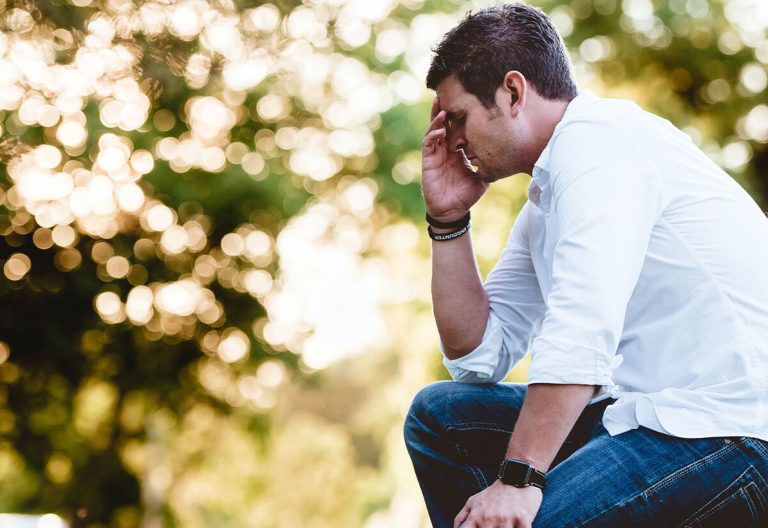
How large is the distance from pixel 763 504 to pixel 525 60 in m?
1.31

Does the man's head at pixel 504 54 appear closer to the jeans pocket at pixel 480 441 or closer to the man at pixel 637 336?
the man at pixel 637 336

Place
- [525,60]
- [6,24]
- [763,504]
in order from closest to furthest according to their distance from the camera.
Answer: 1. [763,504]
2. [525,60]
3. [6,24]

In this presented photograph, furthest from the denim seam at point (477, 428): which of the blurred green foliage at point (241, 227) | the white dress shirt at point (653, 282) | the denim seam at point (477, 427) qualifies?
the blurred green foliage at point (241, 227)

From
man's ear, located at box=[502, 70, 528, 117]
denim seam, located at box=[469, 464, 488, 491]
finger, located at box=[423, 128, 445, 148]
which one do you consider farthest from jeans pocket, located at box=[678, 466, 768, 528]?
finger, located at box=[423, 128, 445, 148]

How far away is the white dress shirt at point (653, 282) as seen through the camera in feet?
5.79

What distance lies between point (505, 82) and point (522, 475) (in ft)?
3.64

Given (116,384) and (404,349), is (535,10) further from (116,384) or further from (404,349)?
(404,349)

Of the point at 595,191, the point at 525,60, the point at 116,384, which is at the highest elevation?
the point at 525,60

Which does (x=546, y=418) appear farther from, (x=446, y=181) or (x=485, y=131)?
(x=446, y=181)

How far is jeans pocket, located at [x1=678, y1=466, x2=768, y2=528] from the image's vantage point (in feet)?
5.77

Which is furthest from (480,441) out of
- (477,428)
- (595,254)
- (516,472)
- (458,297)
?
(595,254)

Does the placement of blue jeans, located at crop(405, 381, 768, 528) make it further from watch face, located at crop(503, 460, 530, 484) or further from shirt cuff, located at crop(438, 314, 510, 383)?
shirt cuff, located at crop(438, 314, 510, 383)

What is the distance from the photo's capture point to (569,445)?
7.80ft

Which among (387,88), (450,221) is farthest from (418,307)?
(450,221)
